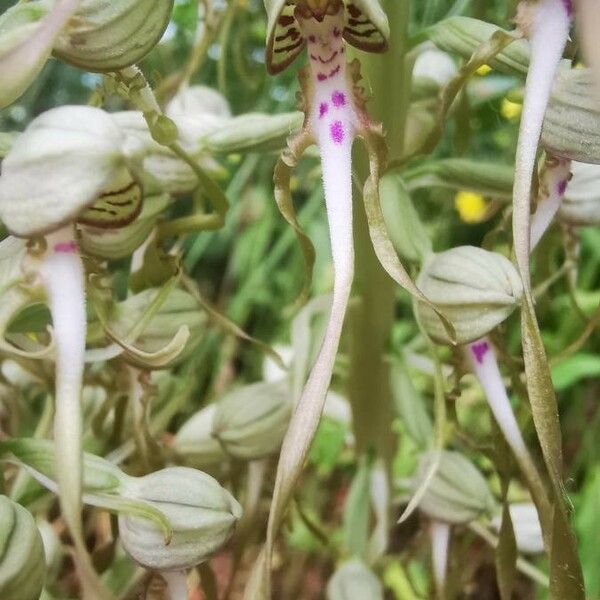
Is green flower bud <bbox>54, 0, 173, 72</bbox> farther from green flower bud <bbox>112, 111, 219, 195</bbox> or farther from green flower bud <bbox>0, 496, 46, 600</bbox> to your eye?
green flower bud <bbox>0, 496, 46, 600</bbox>

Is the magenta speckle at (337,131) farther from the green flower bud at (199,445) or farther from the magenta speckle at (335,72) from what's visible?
the green flower bud at (199,445)

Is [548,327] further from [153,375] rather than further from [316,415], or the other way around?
[316,415]

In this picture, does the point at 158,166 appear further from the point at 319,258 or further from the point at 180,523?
the point at 319,258

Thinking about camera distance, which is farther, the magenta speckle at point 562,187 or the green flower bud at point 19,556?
the magenta speckle at point 562,187

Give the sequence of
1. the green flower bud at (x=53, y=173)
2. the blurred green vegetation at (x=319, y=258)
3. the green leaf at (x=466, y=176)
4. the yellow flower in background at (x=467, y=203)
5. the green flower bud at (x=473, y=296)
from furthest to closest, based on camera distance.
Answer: the yellow flower in background at (x=467, y=203) → the blurred green vegetation at (x=319, y=258) → the green leaf at (x=466, y=176) → the green flower bud at (x=473, y=296) → the green flower bud at (x=53, y=173)

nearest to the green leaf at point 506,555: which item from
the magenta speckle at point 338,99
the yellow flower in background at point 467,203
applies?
the magenta speckle at point 338,99

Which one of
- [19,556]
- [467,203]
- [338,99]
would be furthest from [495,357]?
[467,203]

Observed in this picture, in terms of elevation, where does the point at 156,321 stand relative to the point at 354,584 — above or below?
above
